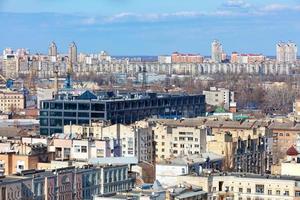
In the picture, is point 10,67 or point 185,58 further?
point 185,58

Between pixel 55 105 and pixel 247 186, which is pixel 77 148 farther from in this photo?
pixel 55 105

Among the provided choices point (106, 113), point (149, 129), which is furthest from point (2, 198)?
point (106, 113)

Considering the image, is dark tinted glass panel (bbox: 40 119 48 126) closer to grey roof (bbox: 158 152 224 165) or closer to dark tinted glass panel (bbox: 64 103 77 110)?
dark tinted glass panel (bbox: 64 103 77 110)

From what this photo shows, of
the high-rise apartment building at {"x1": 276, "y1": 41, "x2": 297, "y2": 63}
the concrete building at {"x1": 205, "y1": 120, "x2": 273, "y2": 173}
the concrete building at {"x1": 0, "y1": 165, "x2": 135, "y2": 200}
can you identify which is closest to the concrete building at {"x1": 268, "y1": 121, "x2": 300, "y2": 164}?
the concrete building at {"x1": 205, "y1": 120, "x2": 273, "y2": 173}

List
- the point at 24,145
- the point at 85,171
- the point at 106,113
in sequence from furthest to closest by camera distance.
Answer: the point at 106,113, the point at 24,145, the point at 85,171

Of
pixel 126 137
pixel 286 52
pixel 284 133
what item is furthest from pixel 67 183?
pixel 286 52

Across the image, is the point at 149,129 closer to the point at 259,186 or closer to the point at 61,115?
the point at 61,115
